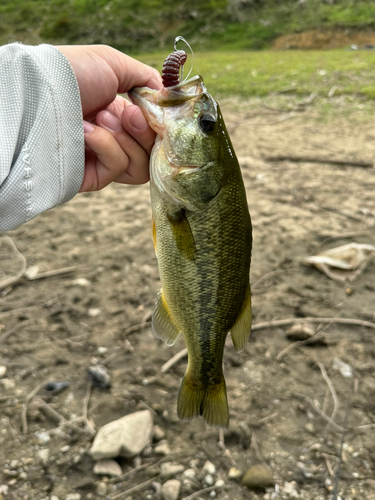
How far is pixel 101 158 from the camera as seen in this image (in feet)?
7.09

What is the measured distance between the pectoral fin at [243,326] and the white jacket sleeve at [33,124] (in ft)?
3.40

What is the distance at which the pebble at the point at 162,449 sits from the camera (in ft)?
8.11

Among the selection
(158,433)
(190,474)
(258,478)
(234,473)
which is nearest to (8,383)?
(158,433)

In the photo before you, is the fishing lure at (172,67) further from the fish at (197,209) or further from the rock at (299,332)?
the rock at (299,332)

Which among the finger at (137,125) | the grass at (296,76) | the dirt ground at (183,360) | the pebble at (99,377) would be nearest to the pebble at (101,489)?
the dirt ground at (183,360)

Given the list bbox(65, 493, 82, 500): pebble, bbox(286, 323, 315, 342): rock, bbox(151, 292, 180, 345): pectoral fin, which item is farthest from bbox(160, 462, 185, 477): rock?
bbox(286, 323, 315, 342): rock

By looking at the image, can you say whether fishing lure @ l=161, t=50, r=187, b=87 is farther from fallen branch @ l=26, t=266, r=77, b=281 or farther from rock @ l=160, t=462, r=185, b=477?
fallen branch @ l=26, t=266, r=77, b=281

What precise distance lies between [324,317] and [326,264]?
0.66 m

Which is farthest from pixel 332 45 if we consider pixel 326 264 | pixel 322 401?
pixel 322 401

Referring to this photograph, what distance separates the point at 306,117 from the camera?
7852 millimetres

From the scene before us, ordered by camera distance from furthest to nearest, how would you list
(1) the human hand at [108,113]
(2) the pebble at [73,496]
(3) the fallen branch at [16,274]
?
(3) the fallen branch at [16,274], (2) the pebble at [73,496], (1) the human hand at [108,113]

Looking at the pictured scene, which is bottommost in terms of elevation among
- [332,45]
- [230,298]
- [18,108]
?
[332,45]

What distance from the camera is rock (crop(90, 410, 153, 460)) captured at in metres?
2.39

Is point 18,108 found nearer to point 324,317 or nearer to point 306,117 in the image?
point 324,317
